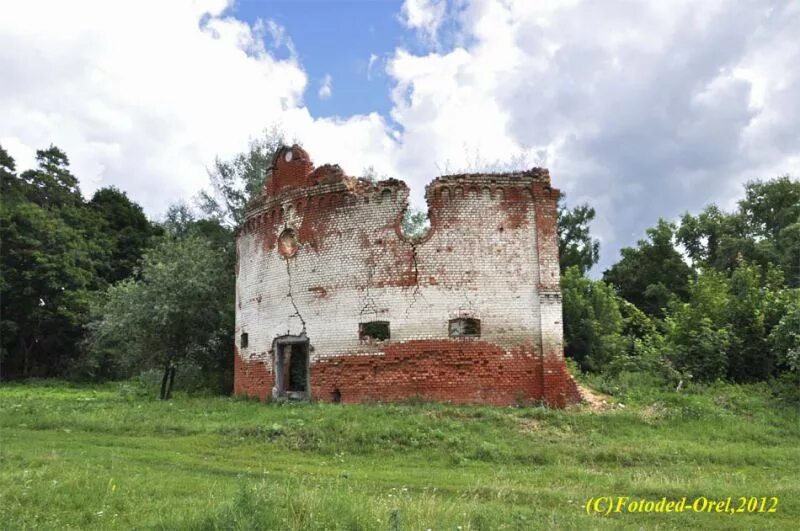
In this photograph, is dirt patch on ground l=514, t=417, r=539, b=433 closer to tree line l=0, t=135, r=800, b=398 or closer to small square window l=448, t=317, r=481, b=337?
small square window l=448, t=317, r=481, b=337

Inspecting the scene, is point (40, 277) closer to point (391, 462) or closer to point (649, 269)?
point (391, 462)

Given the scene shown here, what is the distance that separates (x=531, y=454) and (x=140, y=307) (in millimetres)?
13965

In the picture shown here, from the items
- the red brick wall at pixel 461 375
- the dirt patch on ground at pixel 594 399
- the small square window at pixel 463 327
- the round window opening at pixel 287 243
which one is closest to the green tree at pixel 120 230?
the round window opening at pixel 287 243

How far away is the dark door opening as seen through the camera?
59.1 feet

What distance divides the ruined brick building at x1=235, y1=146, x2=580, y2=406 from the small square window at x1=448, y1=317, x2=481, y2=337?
34 mm

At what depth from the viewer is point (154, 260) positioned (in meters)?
23.4

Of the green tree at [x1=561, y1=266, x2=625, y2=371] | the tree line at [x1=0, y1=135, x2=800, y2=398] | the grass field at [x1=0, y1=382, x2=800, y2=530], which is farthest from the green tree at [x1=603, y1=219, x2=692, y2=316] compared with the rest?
the grass field at [x1=0, y1=382, x2=800, y2=530]

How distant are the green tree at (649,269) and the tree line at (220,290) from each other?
75 mm

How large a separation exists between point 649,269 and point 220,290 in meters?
29.8

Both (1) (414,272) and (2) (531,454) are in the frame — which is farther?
(1) (414,272)

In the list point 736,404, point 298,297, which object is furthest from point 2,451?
point 736,404

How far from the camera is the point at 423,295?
1691cm

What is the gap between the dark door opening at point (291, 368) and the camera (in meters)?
18.0

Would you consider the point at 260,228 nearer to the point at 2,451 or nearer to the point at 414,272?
the point at 414,272
